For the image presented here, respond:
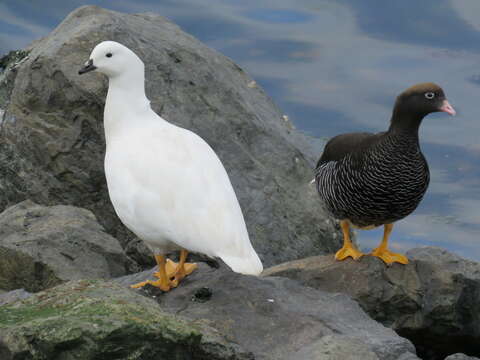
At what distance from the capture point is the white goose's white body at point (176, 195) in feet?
17.6

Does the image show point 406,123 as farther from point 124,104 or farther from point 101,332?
point 101,332

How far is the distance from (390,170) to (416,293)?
96 centimetres

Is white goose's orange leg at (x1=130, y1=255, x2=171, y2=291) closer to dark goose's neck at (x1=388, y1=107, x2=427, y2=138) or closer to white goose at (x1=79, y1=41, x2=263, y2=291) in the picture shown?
white goose at (x1=79, y1=41, x2=263, y2=291)

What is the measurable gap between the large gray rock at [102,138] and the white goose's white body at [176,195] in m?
1.90

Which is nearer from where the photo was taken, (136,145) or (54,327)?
(54,327)

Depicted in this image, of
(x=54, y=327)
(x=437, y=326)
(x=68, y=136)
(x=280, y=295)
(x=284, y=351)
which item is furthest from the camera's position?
(x=68, y=136)

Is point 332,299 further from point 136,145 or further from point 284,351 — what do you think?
point 136,145

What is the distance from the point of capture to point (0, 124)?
8.45 m

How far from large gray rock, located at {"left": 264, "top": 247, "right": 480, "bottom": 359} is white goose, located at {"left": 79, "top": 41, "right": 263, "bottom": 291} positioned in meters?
1.34

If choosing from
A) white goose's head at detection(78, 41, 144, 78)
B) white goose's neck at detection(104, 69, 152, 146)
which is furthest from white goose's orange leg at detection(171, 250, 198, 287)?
white goose's head at detection(78, 41, 144, 78)

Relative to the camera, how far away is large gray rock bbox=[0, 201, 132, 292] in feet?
20.9

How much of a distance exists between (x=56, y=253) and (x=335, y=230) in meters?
2.92

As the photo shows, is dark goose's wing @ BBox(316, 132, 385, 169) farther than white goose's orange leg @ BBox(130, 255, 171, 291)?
Yes

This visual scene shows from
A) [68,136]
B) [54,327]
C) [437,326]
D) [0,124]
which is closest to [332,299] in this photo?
[437,326]
